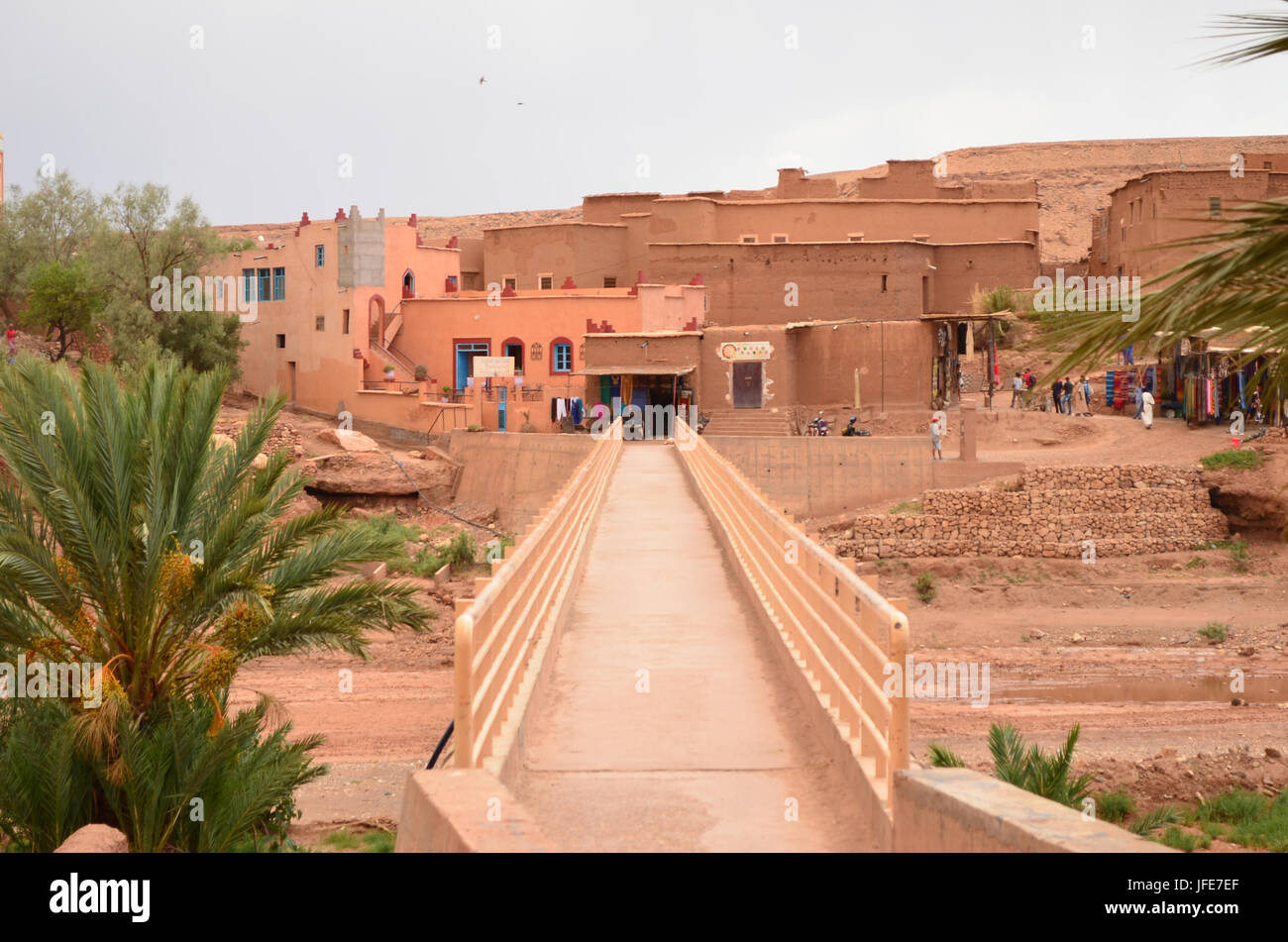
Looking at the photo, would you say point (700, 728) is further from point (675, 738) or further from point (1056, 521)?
point (1056, 521)

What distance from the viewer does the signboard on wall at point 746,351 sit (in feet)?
134

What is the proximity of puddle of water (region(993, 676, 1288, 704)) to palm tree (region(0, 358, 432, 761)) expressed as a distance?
15.4 meters

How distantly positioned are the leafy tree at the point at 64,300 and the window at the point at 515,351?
13.6 metres

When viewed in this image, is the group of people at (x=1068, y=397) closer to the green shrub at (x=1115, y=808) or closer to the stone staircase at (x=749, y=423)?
the stone staircase at (x=749, y=423)

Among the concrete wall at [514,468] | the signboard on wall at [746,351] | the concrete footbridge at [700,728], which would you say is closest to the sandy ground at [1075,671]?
the concrete wall at [514,468]

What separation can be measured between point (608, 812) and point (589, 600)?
22.0ft

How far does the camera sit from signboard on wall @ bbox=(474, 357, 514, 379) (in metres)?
42.9

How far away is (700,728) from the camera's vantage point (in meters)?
8.66

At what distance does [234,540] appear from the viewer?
38.7 ft

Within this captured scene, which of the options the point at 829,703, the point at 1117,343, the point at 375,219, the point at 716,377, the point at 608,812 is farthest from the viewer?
the point at 375,219

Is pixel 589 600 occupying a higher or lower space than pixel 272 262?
lower
